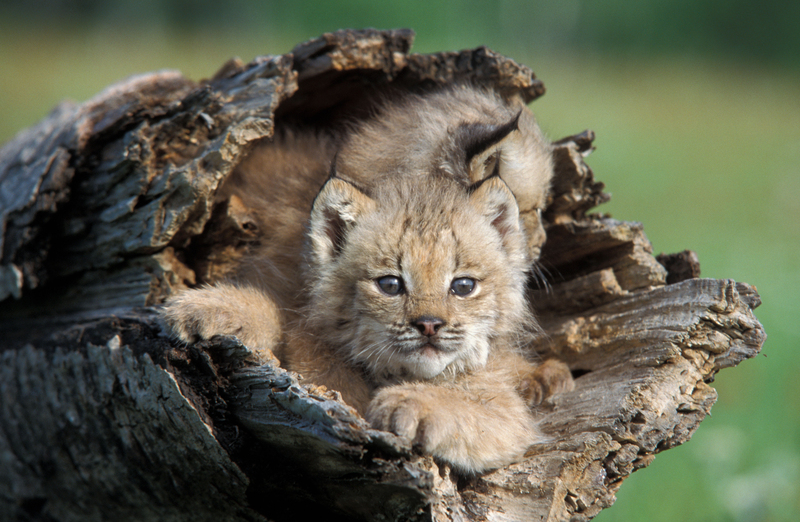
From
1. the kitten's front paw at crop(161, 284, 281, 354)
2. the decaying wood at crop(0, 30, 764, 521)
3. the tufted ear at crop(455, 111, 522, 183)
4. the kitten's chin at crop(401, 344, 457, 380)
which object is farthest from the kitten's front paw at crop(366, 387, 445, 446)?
the tufted ear at crop(455, 111, 522, 183)

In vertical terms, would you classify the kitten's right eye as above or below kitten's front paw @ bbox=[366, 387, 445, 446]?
above

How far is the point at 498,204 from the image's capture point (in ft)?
11.4

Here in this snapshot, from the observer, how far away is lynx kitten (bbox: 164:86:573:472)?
10.2 feet

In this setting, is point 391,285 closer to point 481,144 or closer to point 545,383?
point 481,144

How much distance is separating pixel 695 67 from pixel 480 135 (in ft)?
47.5

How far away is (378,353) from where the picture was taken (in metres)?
3.27

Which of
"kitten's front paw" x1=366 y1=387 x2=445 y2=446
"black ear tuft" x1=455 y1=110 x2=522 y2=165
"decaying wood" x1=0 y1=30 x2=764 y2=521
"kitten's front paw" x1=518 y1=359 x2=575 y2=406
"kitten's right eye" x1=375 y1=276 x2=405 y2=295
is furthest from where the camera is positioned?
"kitten's front paw" x1=518 y1=359 x2=575 y2=406

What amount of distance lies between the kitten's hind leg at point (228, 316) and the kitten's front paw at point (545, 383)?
4.84 feet

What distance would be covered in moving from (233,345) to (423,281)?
3.24ft

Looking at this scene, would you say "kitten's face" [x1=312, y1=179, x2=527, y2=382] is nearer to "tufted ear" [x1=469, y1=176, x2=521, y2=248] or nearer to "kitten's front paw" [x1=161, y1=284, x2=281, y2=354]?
"tufted ear" [x1=469, y1=176, x2=521, y2=248]

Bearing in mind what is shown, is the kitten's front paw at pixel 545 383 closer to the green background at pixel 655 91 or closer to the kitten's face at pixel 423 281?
the kitten's face at pixel 423 281

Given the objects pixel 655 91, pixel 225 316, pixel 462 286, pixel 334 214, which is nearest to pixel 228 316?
pixel 225 316

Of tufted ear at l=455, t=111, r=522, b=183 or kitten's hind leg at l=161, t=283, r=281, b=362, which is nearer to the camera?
kitten's hind leg at l=161, t=283, r=281, b=362

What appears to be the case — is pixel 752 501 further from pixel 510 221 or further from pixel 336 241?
pixel 336 241
